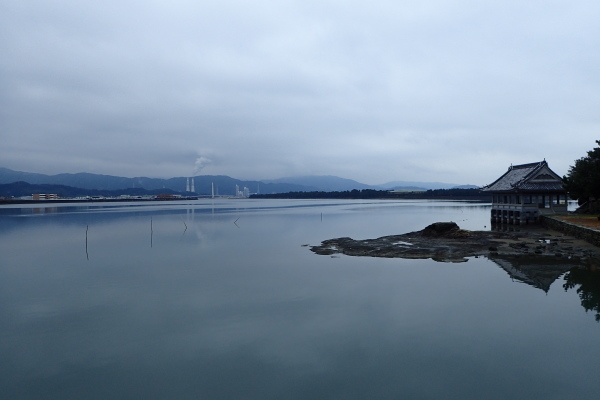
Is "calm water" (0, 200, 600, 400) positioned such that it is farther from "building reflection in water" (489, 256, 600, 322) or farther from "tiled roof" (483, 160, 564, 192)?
"tiled roof" (483, 160, 564, 192)

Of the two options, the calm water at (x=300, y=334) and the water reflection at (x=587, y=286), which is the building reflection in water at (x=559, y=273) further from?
the calm water at (x=300, y=334)

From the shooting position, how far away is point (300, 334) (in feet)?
40.3

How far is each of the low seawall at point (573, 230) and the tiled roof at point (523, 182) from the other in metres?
3.52

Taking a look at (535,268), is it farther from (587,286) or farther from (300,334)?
(300,334)

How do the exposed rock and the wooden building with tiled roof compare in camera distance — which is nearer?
the exposed rock

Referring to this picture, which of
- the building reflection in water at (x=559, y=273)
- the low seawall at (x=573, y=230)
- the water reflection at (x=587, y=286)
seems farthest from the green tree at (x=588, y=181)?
the water reflection at (x=587, y=286)

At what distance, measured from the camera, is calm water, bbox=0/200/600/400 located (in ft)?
30.2

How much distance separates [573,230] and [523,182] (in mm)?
11600

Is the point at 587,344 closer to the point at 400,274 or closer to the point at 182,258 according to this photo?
the point at 400,274

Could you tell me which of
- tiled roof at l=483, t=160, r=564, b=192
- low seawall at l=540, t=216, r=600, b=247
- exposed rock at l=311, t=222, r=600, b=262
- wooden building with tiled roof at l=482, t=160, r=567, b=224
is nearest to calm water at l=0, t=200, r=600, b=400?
exposed rock at l=311, t=222, r=600, b=262

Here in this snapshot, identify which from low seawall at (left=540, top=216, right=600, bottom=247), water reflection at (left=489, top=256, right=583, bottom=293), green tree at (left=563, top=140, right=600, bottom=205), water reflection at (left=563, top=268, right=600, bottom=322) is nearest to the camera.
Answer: water reflection at (left=563, top=268, right=600, bottom=322)

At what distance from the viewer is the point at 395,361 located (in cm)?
1032

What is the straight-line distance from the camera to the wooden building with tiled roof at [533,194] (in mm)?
40875

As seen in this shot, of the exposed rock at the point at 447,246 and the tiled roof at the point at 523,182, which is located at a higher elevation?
the tiled roof at the point at 523,182
